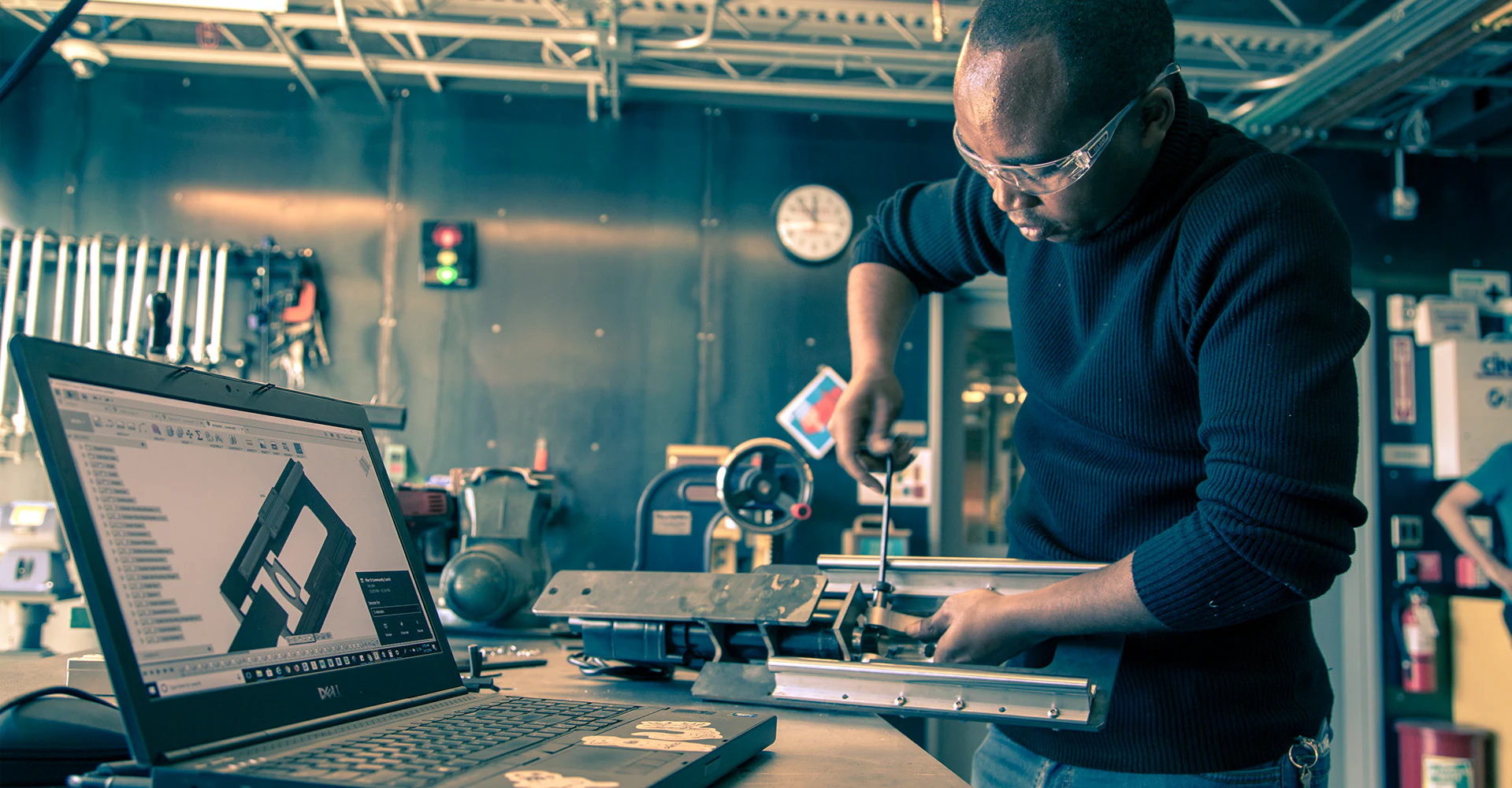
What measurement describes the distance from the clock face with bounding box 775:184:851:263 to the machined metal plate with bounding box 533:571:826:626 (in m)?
2.86

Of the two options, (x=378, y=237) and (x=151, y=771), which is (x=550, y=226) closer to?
(x=378, y=237)

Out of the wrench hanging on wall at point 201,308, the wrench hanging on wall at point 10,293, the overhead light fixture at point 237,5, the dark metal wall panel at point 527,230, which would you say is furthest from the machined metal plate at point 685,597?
the wrench hanging on wall at point 10,293

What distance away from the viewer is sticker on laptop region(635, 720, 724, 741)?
70cm

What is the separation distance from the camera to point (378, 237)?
3.86 meters

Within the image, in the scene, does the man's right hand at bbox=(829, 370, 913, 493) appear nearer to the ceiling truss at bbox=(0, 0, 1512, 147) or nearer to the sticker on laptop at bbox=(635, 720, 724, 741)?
the sticker on laptop at bbox=(635, 720, 724, 741)

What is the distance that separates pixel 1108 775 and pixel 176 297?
392 centimetres

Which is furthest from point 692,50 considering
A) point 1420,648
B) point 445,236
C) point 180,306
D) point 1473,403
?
point 1420,648

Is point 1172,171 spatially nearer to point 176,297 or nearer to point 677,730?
point 677,730

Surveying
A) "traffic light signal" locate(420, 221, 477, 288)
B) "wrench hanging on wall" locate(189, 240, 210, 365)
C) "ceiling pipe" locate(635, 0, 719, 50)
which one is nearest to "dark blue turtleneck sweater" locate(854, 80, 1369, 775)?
"ceiling pipe" locate(635, 0, 719, 50)

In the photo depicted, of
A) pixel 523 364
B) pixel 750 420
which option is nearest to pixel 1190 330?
pixel 750 420

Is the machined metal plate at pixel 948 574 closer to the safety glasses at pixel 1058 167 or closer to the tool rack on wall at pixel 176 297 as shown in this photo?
the safety glasses at pixel 1058 167

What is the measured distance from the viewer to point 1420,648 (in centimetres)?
385

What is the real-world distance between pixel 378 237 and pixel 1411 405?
4469 mm

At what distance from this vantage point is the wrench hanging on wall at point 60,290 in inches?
143
